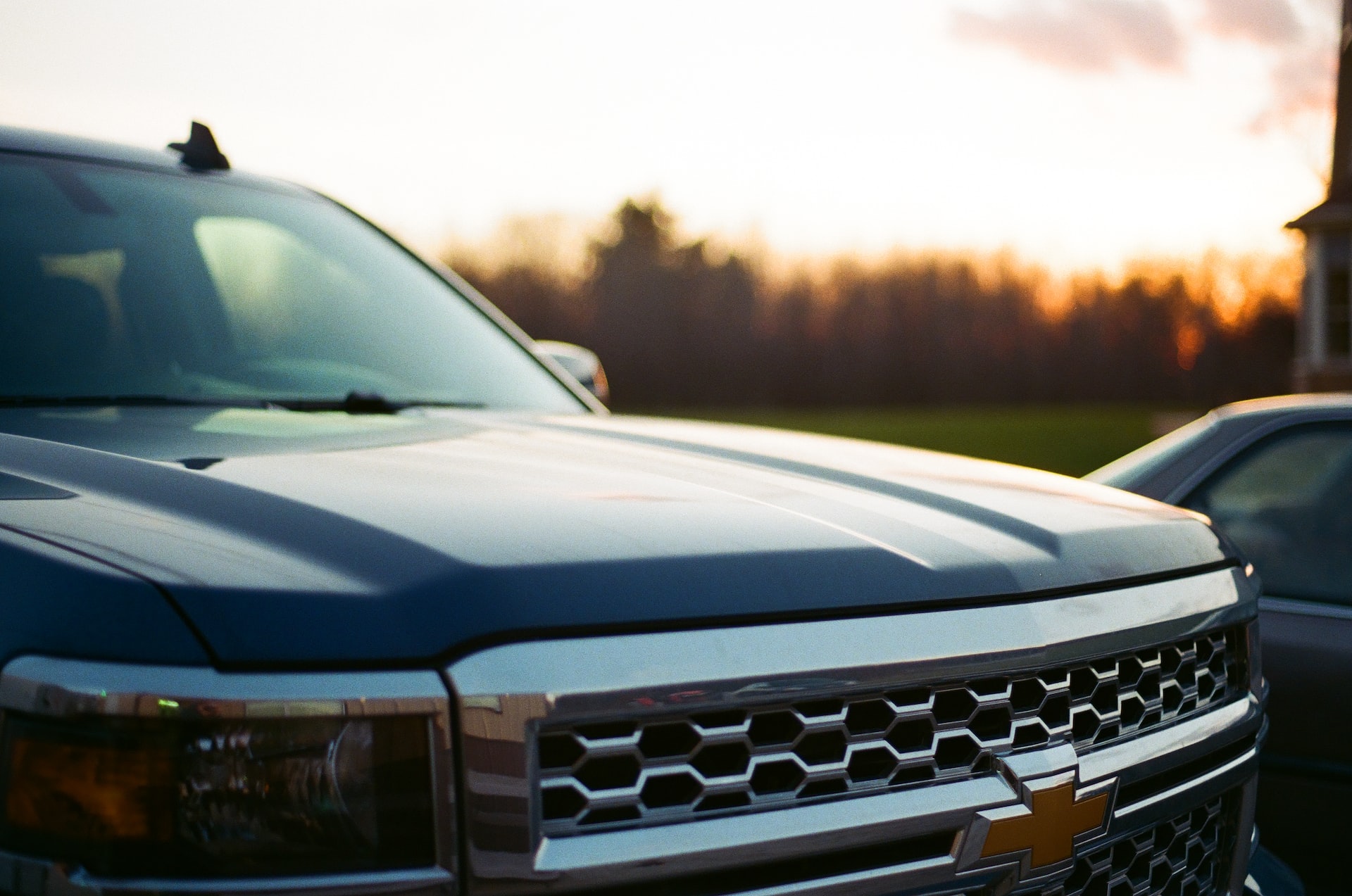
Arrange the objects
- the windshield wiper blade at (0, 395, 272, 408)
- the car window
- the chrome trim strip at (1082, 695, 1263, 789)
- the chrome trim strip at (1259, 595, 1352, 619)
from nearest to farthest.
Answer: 1. the chrome trim strip at (1082, 695, 1263, 789)
2. the windshield wiper blade at (0, 395, 272, 408)
3. the chrome trim strip at (1259, 595, 1352, 619)
4. the car window

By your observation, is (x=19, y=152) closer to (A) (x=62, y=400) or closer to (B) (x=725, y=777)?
(A) (x=62, y=400)

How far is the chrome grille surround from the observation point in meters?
1.04

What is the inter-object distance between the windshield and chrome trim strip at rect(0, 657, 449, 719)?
46.2 inches

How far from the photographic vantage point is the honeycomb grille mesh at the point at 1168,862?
4.74 ft

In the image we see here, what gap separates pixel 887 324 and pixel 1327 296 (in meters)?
44.7

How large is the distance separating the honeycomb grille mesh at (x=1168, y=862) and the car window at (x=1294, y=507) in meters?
1.58

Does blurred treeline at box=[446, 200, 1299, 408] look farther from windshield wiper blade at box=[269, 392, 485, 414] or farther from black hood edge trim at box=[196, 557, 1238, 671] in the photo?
black hood edge trim at box=[196, 557, 1238, 671]

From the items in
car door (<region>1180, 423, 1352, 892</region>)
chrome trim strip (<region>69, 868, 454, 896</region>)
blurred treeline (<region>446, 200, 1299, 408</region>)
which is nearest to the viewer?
chrome trim strip (<region>69, 868, 454, 896</region>)

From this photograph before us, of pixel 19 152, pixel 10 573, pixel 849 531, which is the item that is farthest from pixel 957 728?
pixel 19 152

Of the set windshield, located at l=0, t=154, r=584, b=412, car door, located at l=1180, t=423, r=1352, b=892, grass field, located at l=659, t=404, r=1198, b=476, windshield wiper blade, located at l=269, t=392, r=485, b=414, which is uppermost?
windshield, located at l=0, t=154, r=584, b=412

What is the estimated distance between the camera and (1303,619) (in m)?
2.99

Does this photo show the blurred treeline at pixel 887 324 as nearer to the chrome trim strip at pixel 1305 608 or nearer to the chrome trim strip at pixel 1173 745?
the chrome trim strip at pixel 1305 608

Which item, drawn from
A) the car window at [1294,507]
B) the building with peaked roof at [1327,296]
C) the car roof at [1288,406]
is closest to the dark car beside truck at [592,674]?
the car window at [1294,507]

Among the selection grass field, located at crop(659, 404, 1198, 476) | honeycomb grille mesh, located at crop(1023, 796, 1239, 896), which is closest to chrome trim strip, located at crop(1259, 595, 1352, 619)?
honeycomb grille mesh, located at crop(1023, 796, 1239, 896)
